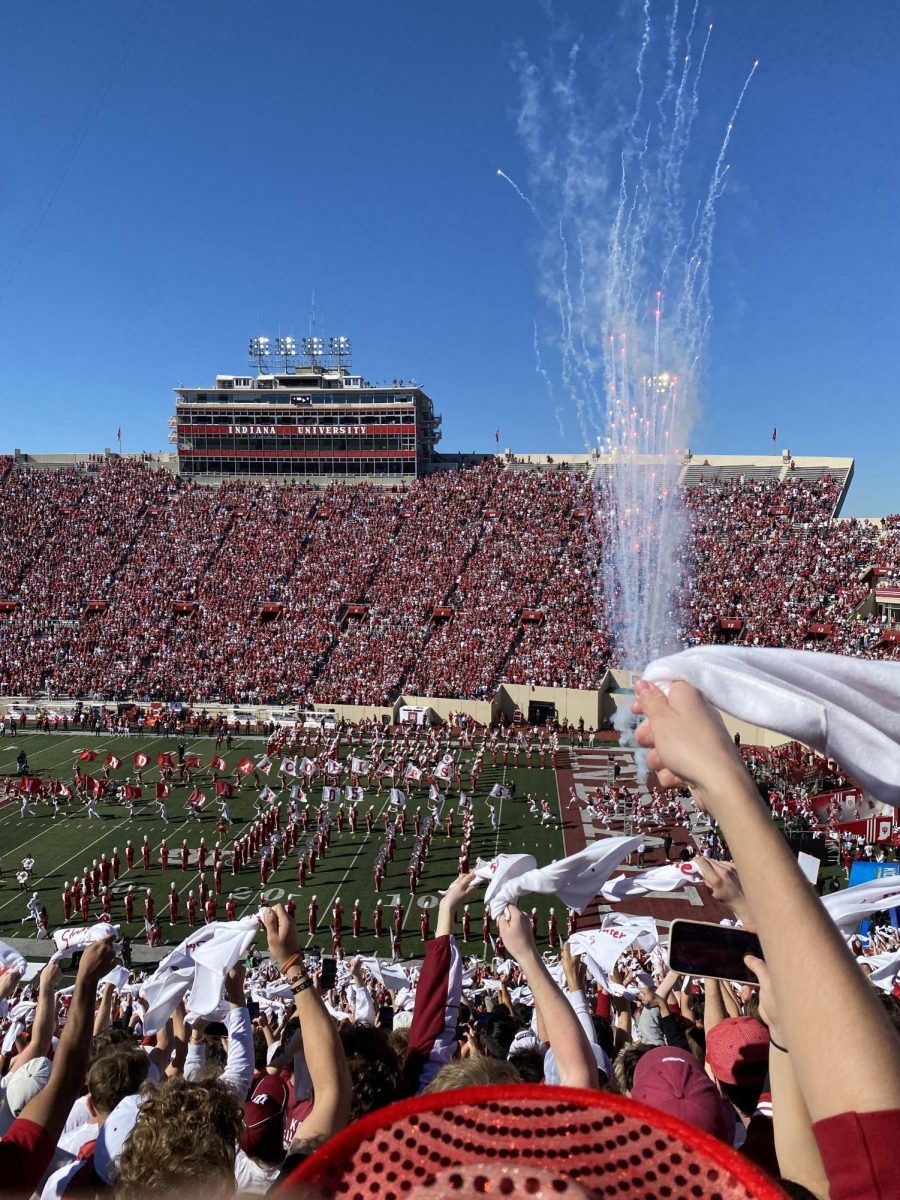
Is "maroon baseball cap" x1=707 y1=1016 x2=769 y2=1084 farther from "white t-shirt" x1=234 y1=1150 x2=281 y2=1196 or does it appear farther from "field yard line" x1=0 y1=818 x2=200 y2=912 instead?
"field yard line" x1=0 y1=818 x2=200 y2=912

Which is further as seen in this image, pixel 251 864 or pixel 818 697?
pixel 251 864

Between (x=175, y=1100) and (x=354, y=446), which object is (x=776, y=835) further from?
(x=354, y=446)

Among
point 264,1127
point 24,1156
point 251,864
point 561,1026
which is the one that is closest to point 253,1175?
point 264,1127

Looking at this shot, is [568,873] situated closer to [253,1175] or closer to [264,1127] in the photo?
[264,1127]

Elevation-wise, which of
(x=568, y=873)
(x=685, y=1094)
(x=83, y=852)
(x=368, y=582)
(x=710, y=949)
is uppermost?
(x=368, y=582)

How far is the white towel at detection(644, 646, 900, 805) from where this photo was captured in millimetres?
1430

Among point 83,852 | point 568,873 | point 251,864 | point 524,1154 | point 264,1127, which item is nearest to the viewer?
point 524,1154

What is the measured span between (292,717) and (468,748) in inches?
277

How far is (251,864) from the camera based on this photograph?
18.0 metres

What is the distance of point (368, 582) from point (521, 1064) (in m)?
35.9

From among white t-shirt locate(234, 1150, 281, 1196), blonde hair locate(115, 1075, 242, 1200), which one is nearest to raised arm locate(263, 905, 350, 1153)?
blonde hair locate(115, 1075, 242, 1200)

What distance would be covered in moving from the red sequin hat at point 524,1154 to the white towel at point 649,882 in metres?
4.35

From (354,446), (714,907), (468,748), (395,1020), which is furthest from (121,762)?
(354,446)

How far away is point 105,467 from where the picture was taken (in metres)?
49.0
